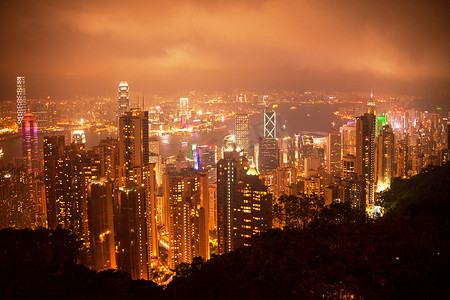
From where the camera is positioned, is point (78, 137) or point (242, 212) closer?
point (242, 212)

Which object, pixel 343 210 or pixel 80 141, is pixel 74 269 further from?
pixel 80 141

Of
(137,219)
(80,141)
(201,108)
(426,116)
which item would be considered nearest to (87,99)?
(80,141)

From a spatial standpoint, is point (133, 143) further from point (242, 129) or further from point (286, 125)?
point (286, 125)

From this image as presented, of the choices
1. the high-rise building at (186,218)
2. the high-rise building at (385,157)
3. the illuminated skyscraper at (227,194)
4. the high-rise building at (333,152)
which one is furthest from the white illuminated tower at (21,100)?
the high-rise building at (385,157)

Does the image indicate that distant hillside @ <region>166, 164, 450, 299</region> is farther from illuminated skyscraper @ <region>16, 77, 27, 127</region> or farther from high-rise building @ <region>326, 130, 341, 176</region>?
high-rise building @ <region>326, 130, 341, 176</region>

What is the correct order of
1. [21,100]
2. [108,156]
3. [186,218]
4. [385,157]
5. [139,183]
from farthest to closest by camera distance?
1. [385,157]
2. [139,183]
3. [108,156]
4. [186,218]
5. [21,100]

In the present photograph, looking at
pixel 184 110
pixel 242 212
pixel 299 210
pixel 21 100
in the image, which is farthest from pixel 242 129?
pixel 299 210

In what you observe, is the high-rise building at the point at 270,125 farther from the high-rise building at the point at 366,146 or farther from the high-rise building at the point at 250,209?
the high-rise building at the point at 250,209

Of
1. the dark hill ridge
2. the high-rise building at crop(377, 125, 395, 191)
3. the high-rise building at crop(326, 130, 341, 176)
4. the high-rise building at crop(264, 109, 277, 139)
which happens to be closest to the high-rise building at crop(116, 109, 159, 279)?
the high-rise building at crop(264, 109, 277, 139)
